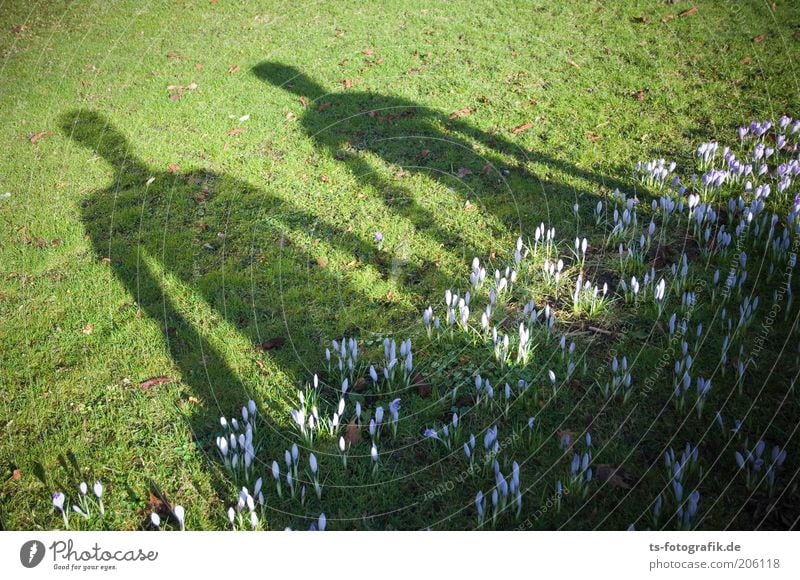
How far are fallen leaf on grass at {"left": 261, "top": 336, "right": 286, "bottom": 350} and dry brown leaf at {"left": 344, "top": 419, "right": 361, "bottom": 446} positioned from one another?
3.86ft

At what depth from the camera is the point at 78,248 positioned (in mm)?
6004

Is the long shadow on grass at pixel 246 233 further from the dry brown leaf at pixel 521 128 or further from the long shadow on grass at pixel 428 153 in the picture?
the dry brown leaf at pixel 521 128

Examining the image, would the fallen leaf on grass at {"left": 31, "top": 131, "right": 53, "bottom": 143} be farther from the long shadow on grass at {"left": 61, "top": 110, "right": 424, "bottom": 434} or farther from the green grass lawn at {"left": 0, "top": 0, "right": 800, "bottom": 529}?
the long shadow on grass at {"left": 61, "top": 110, "right": 424, "bottom": 434}

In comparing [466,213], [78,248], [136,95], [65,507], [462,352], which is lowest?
[65,507]

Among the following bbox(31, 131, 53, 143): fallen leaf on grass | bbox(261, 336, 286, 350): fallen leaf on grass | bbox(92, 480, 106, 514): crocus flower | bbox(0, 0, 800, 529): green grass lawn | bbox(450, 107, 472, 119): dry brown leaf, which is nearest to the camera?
→ bbox(92, 480, 106, 514): crocus flower

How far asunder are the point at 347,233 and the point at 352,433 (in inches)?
110

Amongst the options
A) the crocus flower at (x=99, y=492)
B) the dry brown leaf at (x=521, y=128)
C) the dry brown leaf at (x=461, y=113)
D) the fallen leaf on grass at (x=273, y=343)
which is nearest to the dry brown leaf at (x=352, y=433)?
the fallen leaf on grass at (x=273, y=343)

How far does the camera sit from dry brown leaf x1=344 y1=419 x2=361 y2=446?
13.1 feet

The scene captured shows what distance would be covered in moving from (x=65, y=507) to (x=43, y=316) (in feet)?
7.16

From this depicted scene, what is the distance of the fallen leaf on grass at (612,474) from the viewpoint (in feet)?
11.5

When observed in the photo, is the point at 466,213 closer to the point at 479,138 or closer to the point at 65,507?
the point at 479,138

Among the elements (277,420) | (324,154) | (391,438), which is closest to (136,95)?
(324,154)

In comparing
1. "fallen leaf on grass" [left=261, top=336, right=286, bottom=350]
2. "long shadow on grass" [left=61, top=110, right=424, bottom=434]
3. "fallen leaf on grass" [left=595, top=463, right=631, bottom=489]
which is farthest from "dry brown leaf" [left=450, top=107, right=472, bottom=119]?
"fallen leaf on grass" [left=595, top=463, right=631, bottom=489]

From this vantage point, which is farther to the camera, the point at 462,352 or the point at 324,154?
the point at 324,154
